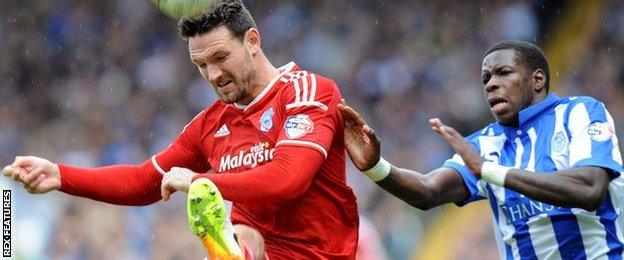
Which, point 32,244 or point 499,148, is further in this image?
point 32,244

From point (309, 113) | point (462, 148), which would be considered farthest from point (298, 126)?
point (462, 148)

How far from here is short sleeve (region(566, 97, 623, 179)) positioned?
18.7 ft

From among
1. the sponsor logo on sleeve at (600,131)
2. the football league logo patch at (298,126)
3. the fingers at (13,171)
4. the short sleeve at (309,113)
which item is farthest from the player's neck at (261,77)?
the sponsor logo on sleeve at (600,131)

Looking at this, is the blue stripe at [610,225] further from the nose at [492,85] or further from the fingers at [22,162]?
the fingers at [22,162]

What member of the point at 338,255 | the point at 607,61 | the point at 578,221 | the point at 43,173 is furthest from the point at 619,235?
the point at 607,61

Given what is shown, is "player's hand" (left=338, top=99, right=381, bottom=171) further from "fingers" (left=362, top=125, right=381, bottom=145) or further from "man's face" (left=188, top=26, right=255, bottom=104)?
"man's face" (left=188, top=26, right=255, bottom=104)

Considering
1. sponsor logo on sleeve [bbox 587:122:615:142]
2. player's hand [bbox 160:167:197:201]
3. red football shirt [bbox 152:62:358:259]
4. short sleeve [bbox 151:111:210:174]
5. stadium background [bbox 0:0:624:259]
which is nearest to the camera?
player's hand [bbox 160:167:197:201]

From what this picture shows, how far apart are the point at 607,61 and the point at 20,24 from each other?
6130mm

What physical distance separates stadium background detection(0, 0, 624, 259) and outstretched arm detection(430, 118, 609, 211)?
4.23 m

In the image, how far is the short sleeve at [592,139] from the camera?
570 centimetres

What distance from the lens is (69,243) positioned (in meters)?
11.3

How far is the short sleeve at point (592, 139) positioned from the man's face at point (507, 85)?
0.85 feet

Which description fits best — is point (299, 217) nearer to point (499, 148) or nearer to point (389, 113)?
point (499, 148)

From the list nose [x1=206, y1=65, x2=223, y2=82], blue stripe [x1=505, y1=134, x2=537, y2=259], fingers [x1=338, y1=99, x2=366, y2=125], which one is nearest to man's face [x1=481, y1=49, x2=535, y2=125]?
blue stripe [x1=505, y1=134, x2=537, y2=259]
